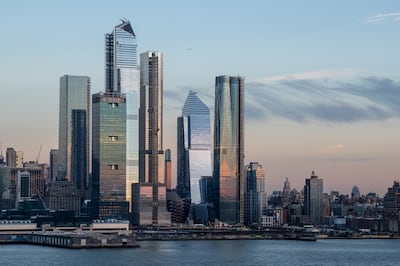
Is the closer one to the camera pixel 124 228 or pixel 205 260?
pixel 205 260

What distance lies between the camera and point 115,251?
13750 cm

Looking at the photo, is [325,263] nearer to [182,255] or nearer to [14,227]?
[182,255]

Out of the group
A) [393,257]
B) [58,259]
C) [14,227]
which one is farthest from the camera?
[14,227]

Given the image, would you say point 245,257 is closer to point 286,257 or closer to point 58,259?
point 286,257

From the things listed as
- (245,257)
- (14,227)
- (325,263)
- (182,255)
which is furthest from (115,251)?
(14,227)

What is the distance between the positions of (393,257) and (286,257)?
51.9 ft

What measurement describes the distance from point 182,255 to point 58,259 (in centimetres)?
1989

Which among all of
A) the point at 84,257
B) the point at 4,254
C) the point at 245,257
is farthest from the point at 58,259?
the point at 245,257

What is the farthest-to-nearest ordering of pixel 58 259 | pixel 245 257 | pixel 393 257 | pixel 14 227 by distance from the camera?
pixel 14 227, pixel 393 257, pixel 245 257, pixel 58 259

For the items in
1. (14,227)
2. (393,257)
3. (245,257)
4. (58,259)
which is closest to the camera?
(58,259)

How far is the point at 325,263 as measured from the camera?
119 meters

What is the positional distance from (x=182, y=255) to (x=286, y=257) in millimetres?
13338

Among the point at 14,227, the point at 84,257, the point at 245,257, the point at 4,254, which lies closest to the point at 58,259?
the point at 84,257

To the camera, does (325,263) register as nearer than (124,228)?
Yes
